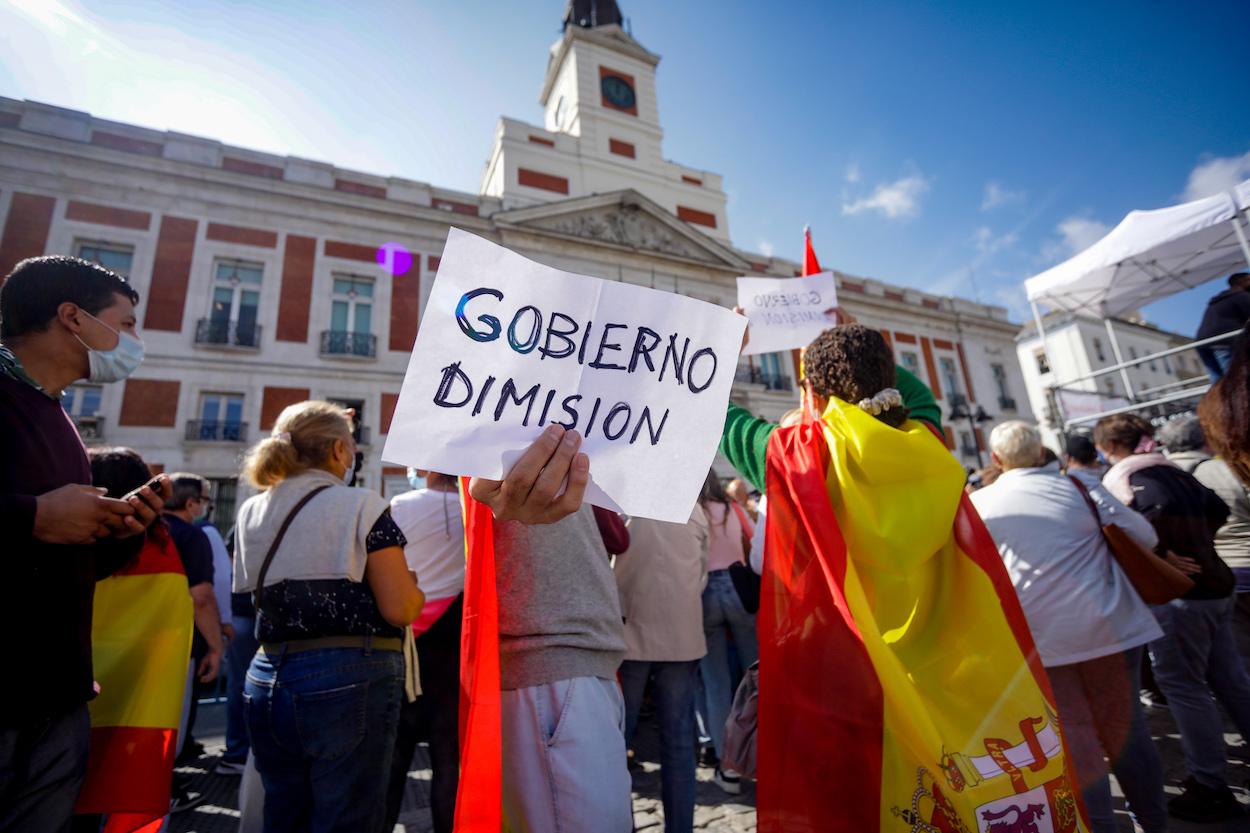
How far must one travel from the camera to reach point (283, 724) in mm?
1809

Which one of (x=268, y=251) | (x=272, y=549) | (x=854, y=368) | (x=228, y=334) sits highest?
(x=268, y=251)

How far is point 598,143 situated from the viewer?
73.9ft

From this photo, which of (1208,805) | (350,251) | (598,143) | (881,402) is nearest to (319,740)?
(881,402)

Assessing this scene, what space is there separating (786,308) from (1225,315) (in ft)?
15.3

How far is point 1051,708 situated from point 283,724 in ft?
7.60

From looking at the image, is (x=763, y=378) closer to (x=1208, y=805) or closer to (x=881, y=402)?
(x=1208, y=805)

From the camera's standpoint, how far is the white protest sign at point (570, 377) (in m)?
1.14

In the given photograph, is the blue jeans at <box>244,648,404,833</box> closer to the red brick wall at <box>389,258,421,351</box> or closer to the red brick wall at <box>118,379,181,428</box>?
the red brick wall at <box>118,379,181,428</box>

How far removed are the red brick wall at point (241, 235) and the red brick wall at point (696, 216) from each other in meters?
14.6

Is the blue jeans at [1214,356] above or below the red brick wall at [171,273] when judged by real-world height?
below

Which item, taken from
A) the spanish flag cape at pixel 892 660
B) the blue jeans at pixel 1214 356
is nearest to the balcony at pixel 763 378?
the blue jeans at pixel 1214 356

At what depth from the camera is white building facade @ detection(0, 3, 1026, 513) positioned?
12.9 meters

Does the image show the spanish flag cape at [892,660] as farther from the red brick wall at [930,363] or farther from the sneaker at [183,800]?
the red brick wall at [930,363]

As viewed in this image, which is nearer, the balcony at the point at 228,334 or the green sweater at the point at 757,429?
the green sweater at the point at 757,429
